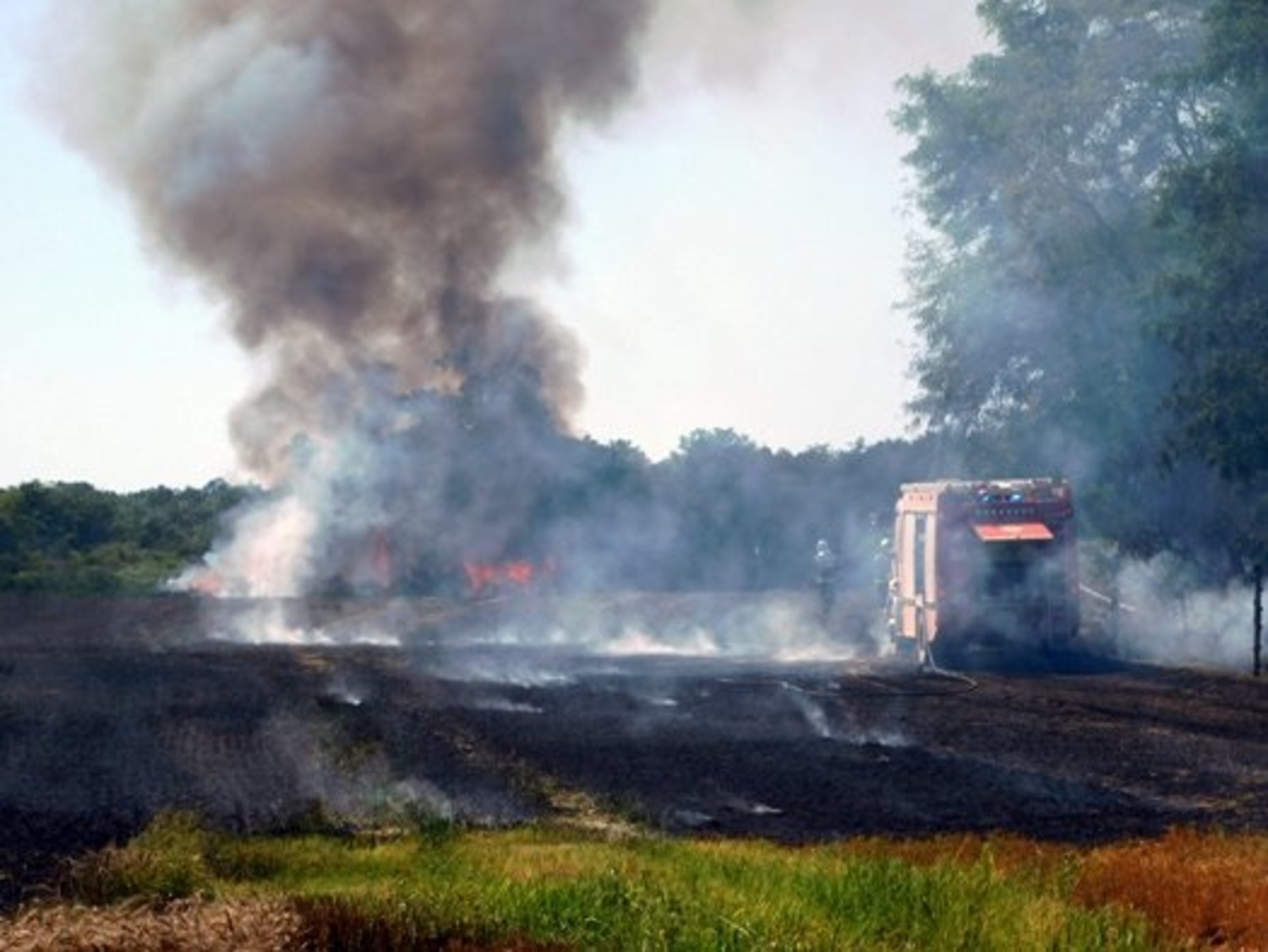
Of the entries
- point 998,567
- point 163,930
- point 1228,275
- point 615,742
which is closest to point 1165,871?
point 163,930

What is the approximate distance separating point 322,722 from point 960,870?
36.9ft

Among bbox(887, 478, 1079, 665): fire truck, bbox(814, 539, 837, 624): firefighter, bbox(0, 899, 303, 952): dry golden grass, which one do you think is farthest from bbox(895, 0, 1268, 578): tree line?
bbox(0, 899, 303, 952): dry golden grass

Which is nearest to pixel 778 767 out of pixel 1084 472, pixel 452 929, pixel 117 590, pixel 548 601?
pixel 452 929

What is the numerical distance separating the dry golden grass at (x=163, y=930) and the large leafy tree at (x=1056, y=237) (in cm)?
2736

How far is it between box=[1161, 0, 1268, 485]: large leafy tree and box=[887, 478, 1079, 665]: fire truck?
2961 millimetres

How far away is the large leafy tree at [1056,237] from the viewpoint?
34.5 meters

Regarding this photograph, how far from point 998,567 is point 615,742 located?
39.5 ft

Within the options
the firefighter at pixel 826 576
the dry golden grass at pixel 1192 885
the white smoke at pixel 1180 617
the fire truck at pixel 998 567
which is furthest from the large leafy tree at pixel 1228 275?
the dry golden grass at pixel 1192 885

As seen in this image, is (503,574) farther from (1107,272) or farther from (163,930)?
(163,930)

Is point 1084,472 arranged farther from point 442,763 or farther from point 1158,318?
point 442,763

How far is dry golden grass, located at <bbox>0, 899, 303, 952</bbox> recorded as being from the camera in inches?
280

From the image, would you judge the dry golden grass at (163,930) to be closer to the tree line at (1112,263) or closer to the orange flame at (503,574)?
the tree line at (1112,263)

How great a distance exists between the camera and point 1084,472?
1422 inches

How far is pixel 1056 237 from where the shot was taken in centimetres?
3506
